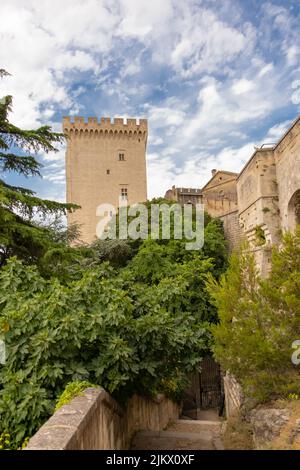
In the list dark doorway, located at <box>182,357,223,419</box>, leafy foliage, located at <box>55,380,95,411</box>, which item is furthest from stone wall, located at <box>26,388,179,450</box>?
dark doorway, located at <box>182,357,223,419</box>

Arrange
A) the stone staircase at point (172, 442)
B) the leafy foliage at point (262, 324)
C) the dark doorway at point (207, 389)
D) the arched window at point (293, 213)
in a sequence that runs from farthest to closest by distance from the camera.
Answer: the dark doorway at point (207, 389), the arched window at point (293, 213), the stone staircase at point (172, 442), the leafy foliage at point (262, 324)

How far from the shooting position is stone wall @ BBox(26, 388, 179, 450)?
3.63 metres

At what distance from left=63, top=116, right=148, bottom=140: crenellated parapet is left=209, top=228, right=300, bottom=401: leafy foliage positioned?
30.2 meters

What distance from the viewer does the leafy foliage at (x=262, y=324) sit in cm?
656

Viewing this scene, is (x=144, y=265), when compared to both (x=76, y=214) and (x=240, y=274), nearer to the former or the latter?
(x=240, y=274)

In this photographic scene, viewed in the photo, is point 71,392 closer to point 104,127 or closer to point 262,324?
point 262,324

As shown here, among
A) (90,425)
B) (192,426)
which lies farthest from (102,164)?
(90,425)

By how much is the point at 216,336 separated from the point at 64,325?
3.17 meters

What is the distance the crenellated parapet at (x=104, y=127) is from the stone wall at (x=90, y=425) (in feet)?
99.1

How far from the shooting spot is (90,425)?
14.6 feet

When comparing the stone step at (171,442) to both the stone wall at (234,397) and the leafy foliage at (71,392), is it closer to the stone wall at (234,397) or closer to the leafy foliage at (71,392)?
the stone wall at (234,397)

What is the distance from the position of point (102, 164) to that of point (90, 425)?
31990 mm

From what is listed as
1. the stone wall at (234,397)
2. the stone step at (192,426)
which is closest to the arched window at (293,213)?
the stone wall at (234,397)

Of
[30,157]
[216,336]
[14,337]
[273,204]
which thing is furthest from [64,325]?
[273,204]
